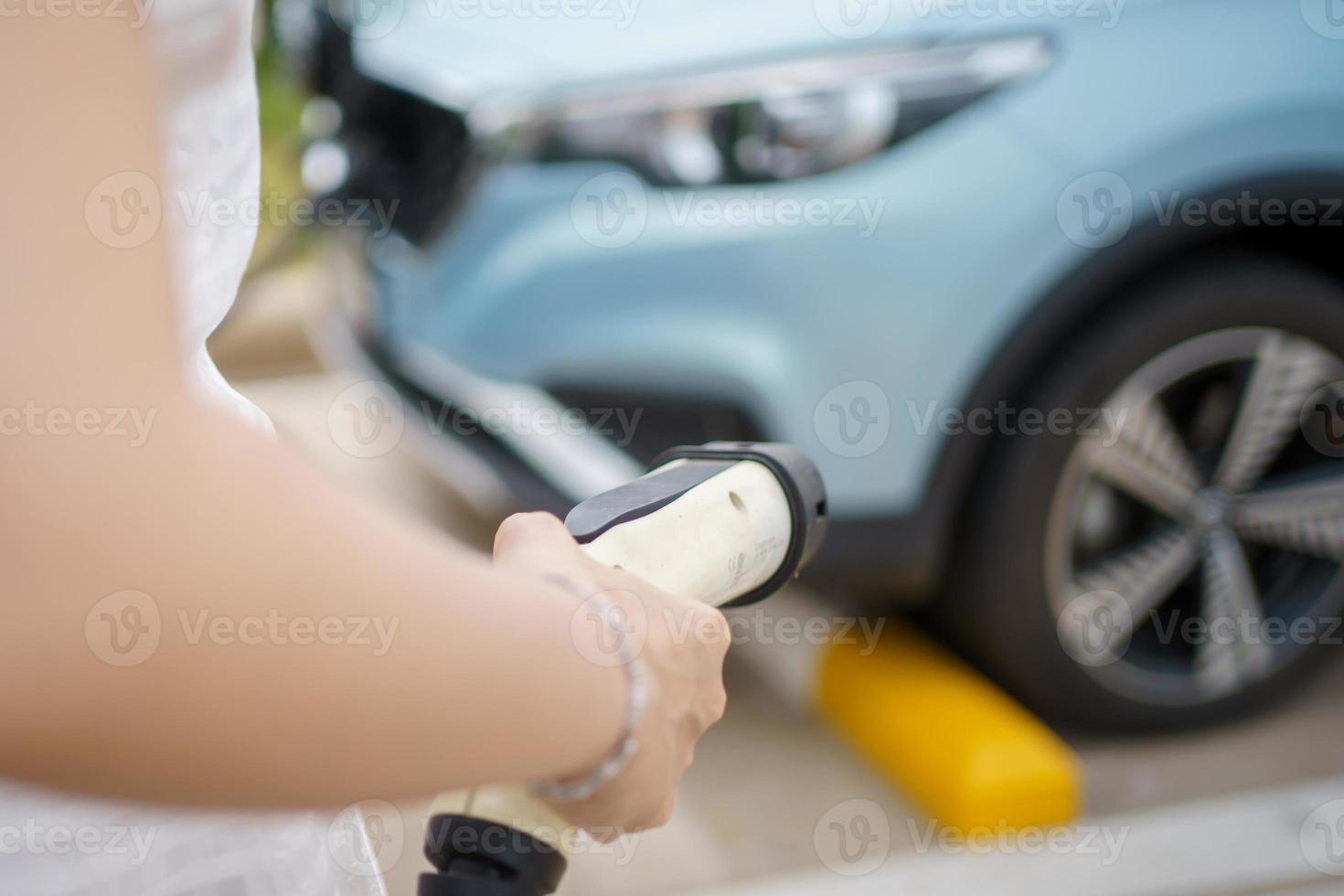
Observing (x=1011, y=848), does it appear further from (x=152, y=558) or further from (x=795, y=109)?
(x=152, y=558)

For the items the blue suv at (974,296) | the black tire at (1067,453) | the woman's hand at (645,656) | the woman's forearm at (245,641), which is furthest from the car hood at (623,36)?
the woman's forearm at (245,641)

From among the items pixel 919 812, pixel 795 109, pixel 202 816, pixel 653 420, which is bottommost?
pixel 919 812

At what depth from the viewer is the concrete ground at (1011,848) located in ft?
6.54

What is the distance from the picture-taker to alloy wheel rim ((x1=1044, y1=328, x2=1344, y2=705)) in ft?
7.25

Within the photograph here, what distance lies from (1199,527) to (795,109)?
41.8 inches

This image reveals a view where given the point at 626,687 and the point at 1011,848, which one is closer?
the point at 626,687

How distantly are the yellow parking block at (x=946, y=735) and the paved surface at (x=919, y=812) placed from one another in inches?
3.0

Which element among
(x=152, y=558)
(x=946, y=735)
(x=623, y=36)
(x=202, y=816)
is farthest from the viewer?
(x=623, y=36)

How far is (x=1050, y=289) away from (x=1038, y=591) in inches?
21.2

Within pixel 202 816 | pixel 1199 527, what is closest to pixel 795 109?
pixel 1199 527

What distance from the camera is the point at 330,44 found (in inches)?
124

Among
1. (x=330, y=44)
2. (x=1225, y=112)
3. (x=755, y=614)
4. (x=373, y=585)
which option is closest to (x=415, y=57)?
(x=330, y=44)

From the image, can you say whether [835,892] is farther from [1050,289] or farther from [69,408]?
[69,408]

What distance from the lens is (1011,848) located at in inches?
80.5
